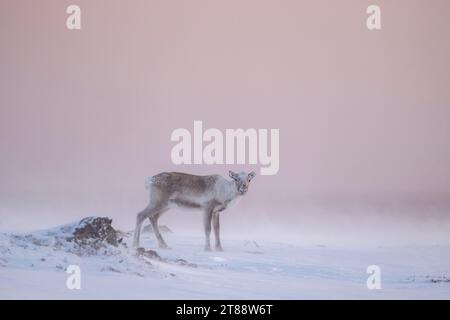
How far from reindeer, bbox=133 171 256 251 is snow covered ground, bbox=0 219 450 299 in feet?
0.43

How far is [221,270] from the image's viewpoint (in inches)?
237

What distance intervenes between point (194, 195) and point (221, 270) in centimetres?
58

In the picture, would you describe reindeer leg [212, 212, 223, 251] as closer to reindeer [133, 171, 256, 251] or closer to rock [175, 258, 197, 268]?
reindeer [133, 171, 256, 251]

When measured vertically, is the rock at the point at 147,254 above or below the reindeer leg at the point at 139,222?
below

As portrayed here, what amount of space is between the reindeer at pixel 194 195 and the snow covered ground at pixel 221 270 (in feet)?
0.43

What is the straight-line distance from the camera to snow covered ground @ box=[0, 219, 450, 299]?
5.93 metres

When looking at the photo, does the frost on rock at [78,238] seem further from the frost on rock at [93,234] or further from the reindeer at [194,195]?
the reindeer at [194,195]

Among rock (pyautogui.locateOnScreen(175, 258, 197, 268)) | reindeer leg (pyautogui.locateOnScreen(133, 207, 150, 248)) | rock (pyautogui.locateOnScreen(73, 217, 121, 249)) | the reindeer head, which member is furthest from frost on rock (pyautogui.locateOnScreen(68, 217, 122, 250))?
the reindeer head

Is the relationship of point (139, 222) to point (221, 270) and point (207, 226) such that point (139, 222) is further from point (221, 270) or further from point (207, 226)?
point (221, 270)

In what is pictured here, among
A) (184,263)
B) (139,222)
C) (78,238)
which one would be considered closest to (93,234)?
(78,238)

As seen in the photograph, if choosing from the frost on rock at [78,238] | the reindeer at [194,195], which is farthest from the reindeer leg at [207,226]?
the frost on rock at [78,238]

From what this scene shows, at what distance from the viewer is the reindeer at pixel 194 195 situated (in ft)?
19.8

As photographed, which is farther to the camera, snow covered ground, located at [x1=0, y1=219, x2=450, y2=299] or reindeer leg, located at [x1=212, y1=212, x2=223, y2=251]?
reindeer leg, located at [x1=212, y1=212, x2=223, y2=251]
